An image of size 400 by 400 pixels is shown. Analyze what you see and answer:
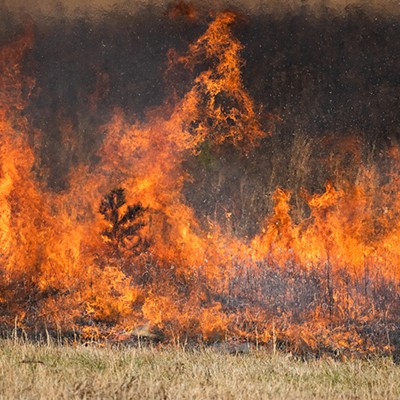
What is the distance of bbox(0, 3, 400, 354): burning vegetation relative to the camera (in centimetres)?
1334

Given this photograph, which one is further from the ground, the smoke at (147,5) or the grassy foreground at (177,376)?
the smoke at (147,5)

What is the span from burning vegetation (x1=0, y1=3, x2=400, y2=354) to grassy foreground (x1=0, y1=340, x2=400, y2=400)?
2943 millimetres

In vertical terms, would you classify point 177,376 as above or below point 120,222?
below

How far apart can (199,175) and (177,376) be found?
10.8m

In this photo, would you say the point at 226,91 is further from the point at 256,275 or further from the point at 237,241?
the point at 256,275

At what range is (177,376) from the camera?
26.3ft

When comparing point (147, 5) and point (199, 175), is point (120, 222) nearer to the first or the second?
point (199, 175)

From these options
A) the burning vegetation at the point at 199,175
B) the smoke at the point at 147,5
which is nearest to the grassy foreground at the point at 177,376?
the burning vegetation at the point at 199,175

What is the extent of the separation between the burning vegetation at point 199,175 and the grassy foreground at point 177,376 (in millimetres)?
2943

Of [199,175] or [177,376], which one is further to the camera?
[199,175]

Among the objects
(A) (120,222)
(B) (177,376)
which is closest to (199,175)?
(A) (120,222)

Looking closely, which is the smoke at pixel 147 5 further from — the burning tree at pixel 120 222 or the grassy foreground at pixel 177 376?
the grassy foreground at pixel 177 376

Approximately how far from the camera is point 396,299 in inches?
523

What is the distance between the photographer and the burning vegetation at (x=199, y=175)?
13336mm
